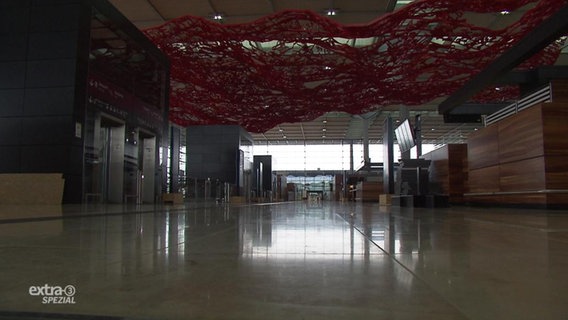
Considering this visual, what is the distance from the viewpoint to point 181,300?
108cm

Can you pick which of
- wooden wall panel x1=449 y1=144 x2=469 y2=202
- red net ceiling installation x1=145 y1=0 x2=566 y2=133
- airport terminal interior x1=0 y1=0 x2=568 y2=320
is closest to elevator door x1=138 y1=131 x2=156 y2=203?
airport terminal interior x1=0 y1=0 x2=568 y2=320

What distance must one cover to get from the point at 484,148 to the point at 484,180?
2.71 ft

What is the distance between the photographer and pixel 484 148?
34.9ft

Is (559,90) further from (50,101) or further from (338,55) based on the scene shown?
(50,101)

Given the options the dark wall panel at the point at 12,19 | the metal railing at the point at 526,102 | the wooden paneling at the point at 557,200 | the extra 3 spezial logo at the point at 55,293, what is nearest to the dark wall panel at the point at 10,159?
the dark wall panel at the point at 12,19

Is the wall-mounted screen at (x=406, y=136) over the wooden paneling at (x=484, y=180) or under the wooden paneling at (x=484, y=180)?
over

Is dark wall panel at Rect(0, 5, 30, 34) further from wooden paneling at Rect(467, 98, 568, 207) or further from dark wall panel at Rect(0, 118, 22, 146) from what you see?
wooden paneling at Rect(467, 98, 568, 207)

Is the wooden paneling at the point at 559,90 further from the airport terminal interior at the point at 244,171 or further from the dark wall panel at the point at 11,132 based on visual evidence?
the dark wall panel at the point at 11,132

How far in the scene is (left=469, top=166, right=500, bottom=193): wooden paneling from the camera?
10086 millimetres

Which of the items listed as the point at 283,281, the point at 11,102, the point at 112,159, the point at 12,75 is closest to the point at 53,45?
the point at 12,75

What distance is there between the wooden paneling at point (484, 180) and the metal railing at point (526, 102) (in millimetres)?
1455

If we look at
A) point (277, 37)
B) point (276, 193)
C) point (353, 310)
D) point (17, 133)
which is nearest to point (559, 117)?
point (277, 37)

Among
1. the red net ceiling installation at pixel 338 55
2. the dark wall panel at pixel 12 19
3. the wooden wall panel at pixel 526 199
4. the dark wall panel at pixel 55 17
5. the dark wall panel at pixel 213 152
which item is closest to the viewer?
the wooden wall panel at pixel 526 199

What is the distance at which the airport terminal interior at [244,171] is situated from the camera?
1.19m
